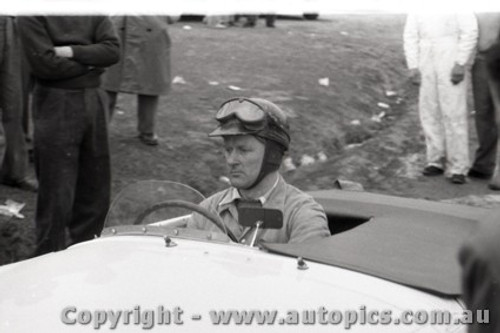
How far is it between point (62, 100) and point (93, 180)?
1.94 feet

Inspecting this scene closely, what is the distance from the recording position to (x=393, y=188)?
8672 millimetres

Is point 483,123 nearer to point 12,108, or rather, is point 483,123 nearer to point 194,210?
point 12,108

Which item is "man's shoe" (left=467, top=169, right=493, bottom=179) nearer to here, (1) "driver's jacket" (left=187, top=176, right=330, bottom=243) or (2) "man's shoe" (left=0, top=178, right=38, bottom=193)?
(2) "man's shoe" (left=0, top=178, right=38, bottom=193)

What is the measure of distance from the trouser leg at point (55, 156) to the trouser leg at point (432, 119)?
12.6 ft

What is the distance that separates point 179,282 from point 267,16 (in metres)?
15.3

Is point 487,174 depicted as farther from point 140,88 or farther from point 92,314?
point 92,314

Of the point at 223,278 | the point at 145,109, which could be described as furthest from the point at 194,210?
the point at 145,109

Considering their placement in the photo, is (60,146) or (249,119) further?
(60,146)

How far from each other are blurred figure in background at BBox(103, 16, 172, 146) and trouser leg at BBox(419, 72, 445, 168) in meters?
2.35

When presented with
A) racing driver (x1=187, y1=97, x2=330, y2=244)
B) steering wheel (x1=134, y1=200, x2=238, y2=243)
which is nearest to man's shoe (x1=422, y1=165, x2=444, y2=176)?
racing driver (x1=187, y1=97, x2=330, y2=244)

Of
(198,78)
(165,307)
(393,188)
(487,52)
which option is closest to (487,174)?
(393,188)

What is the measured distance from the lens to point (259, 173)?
4.38 metres

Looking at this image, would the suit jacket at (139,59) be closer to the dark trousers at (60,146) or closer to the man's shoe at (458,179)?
the dark trousers at (60,146)

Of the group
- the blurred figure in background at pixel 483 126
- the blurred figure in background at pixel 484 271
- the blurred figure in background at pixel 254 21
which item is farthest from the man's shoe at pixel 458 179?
the blurred figure in background at pixel 254 21
